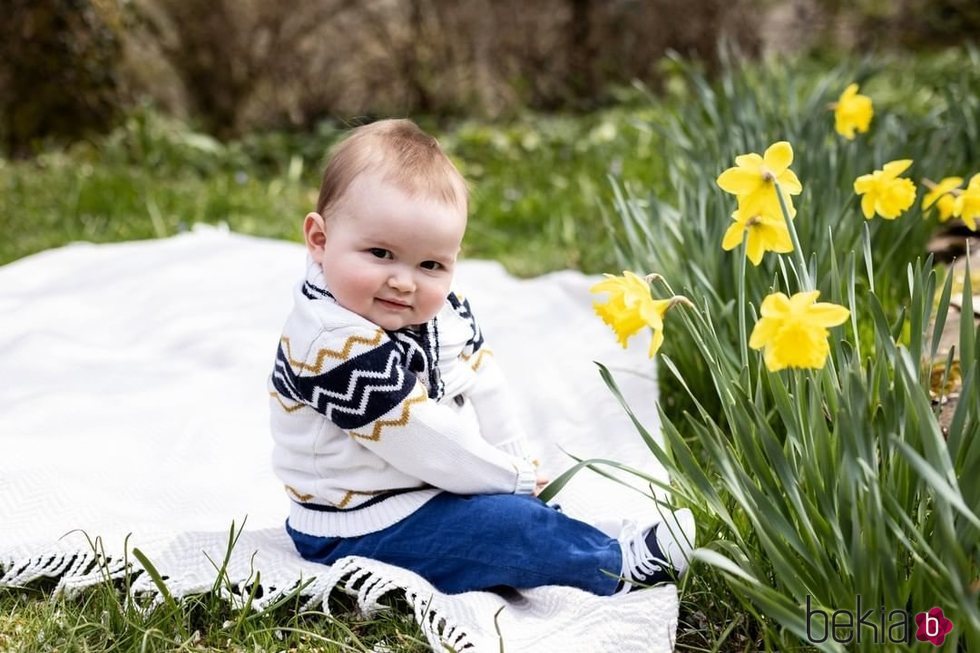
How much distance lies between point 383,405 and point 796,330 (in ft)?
2.29

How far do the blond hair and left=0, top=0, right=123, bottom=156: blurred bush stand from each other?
370cm

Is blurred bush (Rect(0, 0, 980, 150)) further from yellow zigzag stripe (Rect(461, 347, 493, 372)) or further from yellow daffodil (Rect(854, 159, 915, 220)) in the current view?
yellow daffodil (Rect(854, 159, 915, 220))

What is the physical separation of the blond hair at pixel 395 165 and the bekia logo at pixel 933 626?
36.5 inches

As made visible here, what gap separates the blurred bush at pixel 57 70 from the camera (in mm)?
5086

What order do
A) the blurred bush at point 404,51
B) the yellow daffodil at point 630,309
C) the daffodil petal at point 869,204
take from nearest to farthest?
1. the yellow daffodil at point 630,309
2. the daffodil petal at point 869,204
3. the blurred bush at point 404,51

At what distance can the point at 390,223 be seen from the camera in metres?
1.65

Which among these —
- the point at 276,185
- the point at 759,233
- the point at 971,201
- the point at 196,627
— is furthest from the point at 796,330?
the point at 276,185

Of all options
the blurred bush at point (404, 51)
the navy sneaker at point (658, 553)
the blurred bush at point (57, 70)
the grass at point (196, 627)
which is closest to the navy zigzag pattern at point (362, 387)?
the grass at point (196, 627)

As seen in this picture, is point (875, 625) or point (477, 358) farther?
point (477, 358)

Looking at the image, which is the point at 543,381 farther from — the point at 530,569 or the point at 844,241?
the point at 530,569

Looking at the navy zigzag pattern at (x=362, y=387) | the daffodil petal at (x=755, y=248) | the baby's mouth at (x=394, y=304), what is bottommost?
the navy zigzag pattern at (x=362, y=387)

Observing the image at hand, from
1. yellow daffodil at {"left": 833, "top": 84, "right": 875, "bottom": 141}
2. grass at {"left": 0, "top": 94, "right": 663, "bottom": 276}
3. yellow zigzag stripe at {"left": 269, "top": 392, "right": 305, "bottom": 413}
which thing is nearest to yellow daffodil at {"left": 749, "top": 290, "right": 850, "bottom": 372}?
yellow zigzag stripe at {"left": 269, "top": 392, "right": 305, "bottom": 413}

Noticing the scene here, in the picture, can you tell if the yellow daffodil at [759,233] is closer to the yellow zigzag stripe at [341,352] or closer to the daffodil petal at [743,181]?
the daffodil petal at [743,181]

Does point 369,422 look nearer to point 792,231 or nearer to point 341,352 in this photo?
point 341,352
